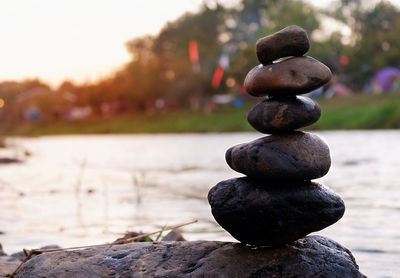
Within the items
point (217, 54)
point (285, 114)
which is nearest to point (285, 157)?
point (285, 114)

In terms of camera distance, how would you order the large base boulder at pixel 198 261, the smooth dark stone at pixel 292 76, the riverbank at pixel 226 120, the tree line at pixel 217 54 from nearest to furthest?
the large base boulder at pixel 198 261 → the smooth dark stone at pixel 292 76 → the riverbank at pixel 226 120 → the tree line at pixel 217 54

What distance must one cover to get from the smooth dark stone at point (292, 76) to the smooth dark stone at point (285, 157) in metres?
0.39

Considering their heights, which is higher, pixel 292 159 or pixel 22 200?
pixel 292 159

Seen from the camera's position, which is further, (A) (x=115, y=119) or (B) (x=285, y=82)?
(A) (x=115, y=119)

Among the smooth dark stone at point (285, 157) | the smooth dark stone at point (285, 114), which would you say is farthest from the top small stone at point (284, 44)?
the smooth dark stone at point (285, 157)

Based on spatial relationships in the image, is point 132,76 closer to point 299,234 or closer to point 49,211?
point 49,211

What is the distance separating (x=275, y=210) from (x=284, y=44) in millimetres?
1385

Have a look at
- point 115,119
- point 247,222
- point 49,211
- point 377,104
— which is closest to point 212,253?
point 247,222

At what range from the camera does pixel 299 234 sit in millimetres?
5109

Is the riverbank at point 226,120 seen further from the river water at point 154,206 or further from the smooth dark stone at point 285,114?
the smooth dark stone at point 285,114

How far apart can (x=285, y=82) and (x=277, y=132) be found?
45 centimetres

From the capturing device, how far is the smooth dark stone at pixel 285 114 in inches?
202

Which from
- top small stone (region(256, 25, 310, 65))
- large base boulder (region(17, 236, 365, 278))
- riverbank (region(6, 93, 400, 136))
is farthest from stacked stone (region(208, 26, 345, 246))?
riverbank (region(6, 93, 400, 136))

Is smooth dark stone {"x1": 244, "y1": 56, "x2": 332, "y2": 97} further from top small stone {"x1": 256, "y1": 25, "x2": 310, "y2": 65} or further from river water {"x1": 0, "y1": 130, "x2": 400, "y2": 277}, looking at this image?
river water {"x1": 0, "y1": 130, "x2": 400, "y2": 277}
